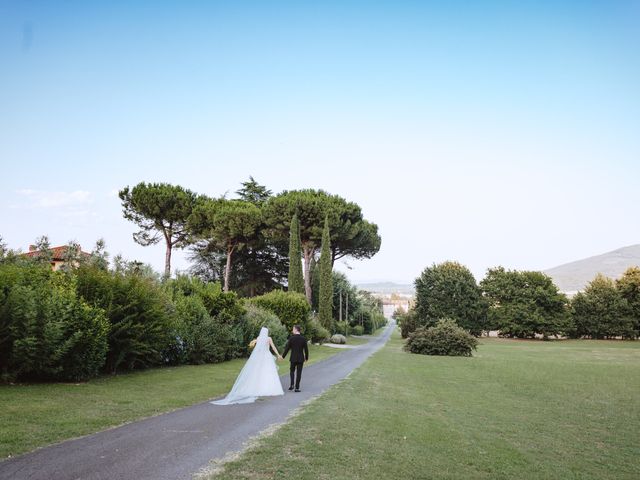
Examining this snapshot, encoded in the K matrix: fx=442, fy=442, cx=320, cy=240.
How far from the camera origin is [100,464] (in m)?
5.66

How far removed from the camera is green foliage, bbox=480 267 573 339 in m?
58.6

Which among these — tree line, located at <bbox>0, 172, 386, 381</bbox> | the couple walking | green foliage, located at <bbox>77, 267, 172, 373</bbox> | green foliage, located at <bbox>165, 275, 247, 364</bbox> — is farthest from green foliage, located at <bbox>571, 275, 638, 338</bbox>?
green foliage, located at <bbox>77, 267, 172, 373</bbox>

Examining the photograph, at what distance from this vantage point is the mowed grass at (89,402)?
7.09m

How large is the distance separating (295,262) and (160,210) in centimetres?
1568

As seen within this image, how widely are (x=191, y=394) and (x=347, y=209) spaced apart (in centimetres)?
3761

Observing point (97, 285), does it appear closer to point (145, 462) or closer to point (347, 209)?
point (145, 462)

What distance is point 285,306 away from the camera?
108 ft

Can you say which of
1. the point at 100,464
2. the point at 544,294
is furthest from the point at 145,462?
the point at 544,294

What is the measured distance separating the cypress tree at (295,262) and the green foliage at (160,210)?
12193mm

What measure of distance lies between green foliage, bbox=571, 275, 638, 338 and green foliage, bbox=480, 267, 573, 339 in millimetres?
2277

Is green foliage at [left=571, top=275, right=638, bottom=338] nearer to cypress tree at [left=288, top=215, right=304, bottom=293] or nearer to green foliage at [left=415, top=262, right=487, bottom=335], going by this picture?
green foliage at [left=415, top=262, right=487, bottom=335]

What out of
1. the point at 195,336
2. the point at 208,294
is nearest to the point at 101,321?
the point at 195,336

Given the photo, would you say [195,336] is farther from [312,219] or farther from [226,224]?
[312,219]

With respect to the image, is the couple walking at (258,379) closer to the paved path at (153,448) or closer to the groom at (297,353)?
the groom at (297,353)
